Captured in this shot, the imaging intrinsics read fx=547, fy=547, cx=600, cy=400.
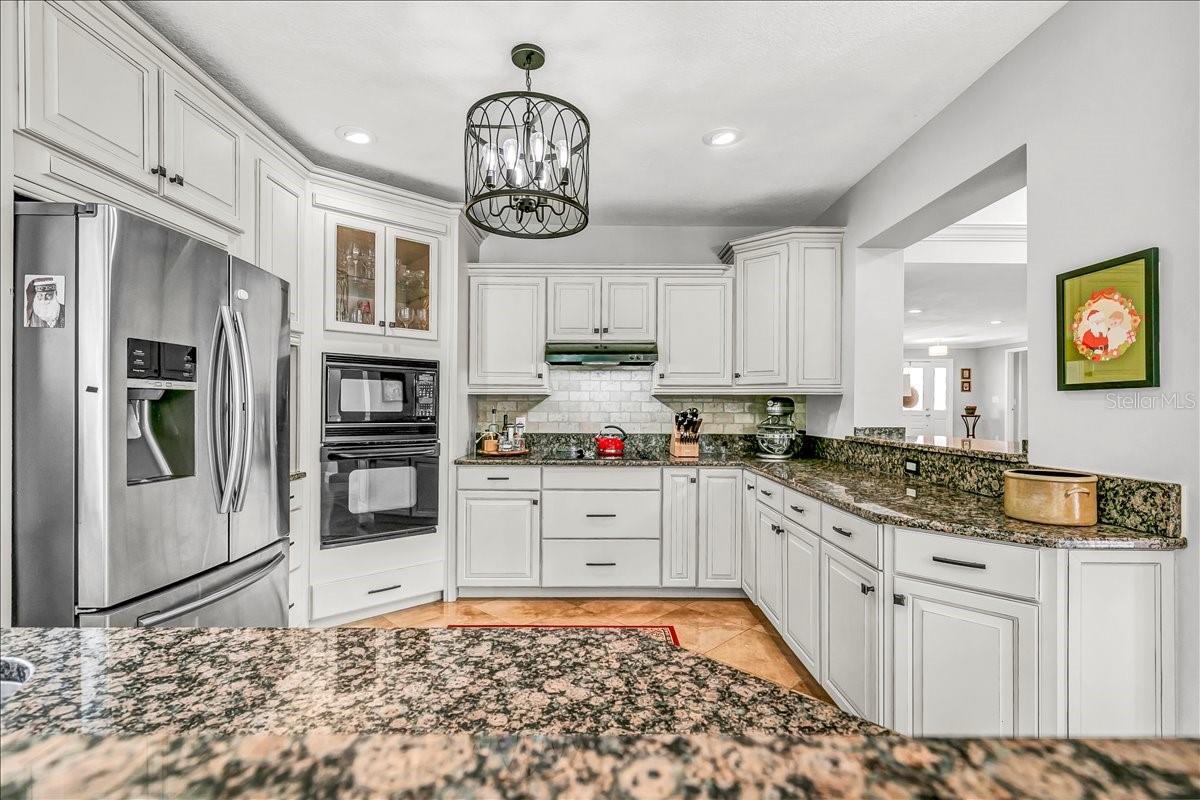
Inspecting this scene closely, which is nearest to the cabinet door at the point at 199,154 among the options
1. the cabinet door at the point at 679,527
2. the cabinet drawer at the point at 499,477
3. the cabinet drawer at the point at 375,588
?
the cabinet drawer at the point at 499,477

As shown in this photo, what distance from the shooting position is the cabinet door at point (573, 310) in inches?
145

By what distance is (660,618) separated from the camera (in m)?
3.18

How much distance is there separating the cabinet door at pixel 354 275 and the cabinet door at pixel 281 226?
0.17 meters

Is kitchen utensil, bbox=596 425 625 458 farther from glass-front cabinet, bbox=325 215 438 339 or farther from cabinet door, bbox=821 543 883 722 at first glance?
cabinet door, bbox=821 543 883 722

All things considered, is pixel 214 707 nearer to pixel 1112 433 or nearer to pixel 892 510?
pixel 892 510

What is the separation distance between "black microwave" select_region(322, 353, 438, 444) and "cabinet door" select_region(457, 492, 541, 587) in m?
0.54

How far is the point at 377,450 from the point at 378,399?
29 centimetres

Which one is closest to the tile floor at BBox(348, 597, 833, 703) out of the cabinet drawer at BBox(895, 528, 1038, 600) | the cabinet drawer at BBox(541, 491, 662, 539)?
the cabinet drawer at BBox(541, 491, 662, 539)

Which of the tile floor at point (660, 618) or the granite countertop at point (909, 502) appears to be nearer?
the granite countertop at point (909, 502)

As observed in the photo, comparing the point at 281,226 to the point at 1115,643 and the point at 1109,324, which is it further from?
the point at 1115,643

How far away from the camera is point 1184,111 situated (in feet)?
4.53

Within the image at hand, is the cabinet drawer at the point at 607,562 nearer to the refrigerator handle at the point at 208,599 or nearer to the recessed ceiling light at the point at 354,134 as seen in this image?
the refrigerator handle at the point at 208,599

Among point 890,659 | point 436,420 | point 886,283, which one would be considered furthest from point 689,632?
point 886,283

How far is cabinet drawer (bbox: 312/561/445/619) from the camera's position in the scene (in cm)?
294
